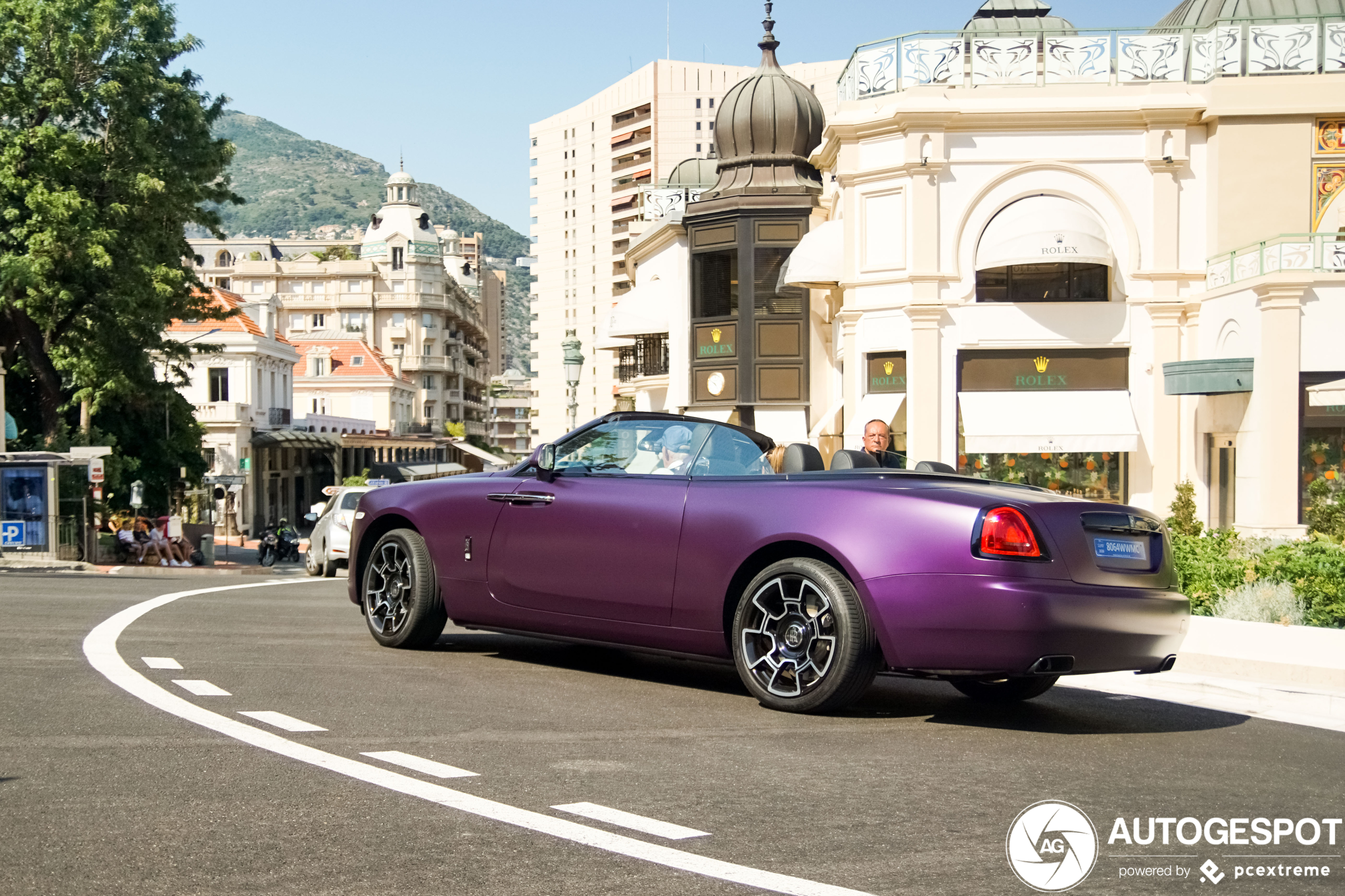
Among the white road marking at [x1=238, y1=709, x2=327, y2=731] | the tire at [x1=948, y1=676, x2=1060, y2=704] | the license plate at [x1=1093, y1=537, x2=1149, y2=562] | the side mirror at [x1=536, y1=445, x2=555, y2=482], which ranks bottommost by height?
the tire at [x1=948, y1=676, x2=1060, y2=704]

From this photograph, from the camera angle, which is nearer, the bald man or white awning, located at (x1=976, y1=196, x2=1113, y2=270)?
the bald man

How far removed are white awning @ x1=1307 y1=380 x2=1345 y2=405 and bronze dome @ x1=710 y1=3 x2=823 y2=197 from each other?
15.4 m

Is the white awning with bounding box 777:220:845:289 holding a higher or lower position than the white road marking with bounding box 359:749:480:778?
higher

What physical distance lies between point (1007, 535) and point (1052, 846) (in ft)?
7.09

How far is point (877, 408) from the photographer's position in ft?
93.4

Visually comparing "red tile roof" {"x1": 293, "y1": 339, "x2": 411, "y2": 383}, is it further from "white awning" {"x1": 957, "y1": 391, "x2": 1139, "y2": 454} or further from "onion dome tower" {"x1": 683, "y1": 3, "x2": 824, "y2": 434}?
"white awning" {"x1": 957, "y1": 391, "x2": 1139, "y2": 454}

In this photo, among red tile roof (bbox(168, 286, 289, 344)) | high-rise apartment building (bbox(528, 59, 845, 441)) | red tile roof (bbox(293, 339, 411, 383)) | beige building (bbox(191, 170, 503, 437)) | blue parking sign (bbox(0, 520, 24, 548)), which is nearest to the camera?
blue parking sign (bbox(0, 520, 24, 548))

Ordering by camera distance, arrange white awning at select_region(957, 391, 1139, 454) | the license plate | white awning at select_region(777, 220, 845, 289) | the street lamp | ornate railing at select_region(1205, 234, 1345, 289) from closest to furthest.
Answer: the license plate → ornate railing at select_region(1205, 234, 1345, 289) → white awning at select_region(957, 391, 1139, 454) → the street lamp → white awning at select_region(777, 220, 845, 289)

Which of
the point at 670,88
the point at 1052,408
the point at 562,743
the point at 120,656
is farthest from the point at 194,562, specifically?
the point at 670,88

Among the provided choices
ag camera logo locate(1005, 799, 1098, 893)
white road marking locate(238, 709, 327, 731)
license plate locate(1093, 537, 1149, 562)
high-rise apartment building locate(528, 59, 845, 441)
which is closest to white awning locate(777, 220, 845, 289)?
license plate locate(1093, 537, 1149, 562)

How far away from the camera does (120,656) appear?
26.9ft

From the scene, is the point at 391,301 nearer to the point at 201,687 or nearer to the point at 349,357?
the point at 349,357

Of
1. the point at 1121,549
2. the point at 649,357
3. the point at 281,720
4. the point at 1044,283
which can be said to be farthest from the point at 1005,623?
the point at 649,357

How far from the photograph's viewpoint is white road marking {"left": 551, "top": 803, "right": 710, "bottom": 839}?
435cm
